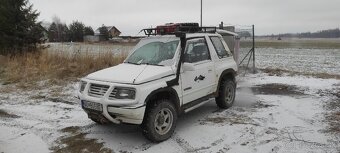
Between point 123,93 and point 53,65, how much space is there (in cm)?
915

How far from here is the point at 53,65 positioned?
13289 mm

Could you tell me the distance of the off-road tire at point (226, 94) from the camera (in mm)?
7352

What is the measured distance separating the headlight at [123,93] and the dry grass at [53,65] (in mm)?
6585

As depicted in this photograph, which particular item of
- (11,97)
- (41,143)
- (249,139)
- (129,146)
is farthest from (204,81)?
(11,97)

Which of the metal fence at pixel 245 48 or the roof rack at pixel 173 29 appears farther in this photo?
the metal fence at pixel 245 48

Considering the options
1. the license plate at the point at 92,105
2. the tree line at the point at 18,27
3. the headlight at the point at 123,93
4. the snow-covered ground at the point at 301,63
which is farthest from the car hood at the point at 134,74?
the tree line at the point at 18,27

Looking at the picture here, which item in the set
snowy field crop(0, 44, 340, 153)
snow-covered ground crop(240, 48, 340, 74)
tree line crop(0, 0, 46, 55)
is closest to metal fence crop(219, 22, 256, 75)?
snow-covered ground crop(240, 48, 340, 74)

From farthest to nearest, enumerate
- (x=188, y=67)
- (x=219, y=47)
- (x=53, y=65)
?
(x=53, y=65)
(x=219, y=47)
(x=188, y=67)

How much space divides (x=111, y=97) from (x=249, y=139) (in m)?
2.42

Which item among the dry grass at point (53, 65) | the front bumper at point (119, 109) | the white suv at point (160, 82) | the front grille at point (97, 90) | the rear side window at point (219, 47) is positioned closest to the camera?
the front bumper at point (119, 109)

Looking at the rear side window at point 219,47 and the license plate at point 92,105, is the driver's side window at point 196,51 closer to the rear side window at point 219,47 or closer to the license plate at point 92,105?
the rear side window at point 219,47

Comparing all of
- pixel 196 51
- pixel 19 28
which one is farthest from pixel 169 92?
pixel 19 28

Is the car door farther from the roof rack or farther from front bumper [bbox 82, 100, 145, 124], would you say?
front bumper [bbox 82, 100, 145, 124]

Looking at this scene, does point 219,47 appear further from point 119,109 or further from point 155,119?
point 119,109
